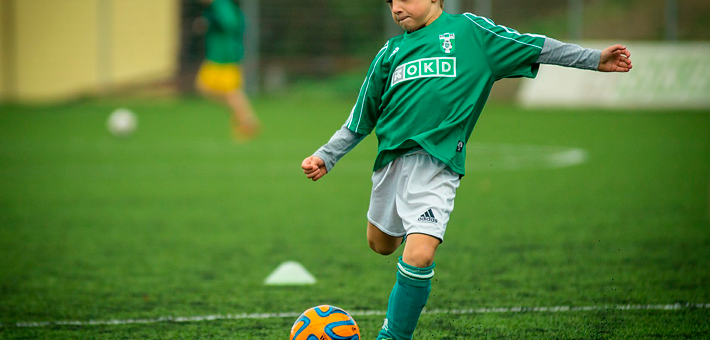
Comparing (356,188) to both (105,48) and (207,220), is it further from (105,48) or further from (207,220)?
(105,48)

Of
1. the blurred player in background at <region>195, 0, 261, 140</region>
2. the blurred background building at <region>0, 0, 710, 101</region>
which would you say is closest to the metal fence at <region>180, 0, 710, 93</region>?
the blurred background building at <region>0, 0, 710, 101</region>

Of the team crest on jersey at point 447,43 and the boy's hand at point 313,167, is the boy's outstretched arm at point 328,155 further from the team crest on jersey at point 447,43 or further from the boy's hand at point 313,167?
the team crest on jersey at point 447,43

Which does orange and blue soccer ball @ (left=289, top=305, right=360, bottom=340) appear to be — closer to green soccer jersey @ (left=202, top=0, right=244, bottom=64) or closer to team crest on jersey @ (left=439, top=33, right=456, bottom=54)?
team crest on jersey @ (left=439, top=33, right=456, bottom=54)

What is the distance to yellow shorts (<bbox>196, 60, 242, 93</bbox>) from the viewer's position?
47.9 feet

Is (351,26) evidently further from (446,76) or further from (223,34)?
(446,76)

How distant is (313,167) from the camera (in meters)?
3.61

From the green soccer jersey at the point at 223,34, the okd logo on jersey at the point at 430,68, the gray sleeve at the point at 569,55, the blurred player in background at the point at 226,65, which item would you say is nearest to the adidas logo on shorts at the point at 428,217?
the okd logo on jersey at the point at 430,68

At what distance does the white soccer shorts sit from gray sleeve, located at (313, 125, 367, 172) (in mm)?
176

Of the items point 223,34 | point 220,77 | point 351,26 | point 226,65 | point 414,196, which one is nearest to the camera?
point 414,196

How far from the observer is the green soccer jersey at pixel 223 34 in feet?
48.9

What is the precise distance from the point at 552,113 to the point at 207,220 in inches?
489

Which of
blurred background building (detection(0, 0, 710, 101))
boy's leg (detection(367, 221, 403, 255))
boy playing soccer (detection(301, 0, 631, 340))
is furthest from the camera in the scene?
blurred background building (detection(0, 0, 710, 101))

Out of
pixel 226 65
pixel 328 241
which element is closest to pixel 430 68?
pixel 328 241

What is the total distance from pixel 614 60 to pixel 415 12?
2.65 feet
